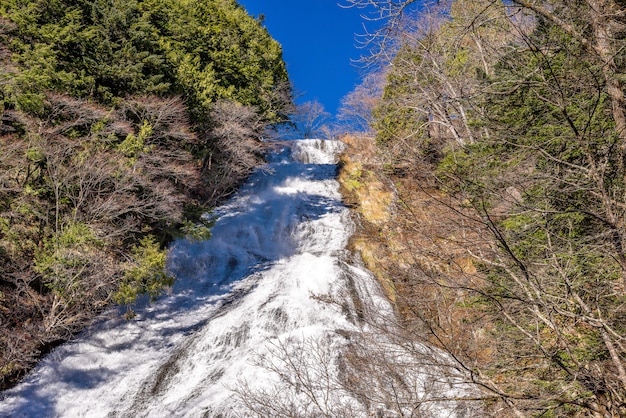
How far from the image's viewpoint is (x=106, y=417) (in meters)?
7.61

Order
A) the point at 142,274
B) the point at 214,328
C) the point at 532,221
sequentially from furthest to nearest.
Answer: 1. the point at 214,328
2. the point at 142,274
3. the point at 532,221

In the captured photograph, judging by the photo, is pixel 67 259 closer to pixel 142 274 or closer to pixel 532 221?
pixel 142 274

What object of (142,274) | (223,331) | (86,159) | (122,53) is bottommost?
(223,331)

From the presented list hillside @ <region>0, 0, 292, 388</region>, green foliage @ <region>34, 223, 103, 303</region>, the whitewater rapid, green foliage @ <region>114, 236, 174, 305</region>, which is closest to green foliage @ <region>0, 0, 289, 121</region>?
hillside @ <region>0, 0, 292, 388</region>

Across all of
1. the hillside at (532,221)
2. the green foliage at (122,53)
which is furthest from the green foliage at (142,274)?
the hillside at (532,221)

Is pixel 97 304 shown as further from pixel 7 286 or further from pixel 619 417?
pixel 619 417

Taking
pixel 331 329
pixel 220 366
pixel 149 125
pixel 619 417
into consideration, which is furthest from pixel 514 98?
pixel 149 125

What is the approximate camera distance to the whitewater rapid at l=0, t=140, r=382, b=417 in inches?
306

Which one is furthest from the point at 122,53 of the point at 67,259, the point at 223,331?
the point at 223,331

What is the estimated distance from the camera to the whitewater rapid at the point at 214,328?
7.77 m

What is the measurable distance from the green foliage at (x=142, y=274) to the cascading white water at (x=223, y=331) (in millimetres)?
1496

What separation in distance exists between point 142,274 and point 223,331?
2.64m

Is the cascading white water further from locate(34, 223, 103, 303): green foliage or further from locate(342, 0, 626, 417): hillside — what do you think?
locate(34, 223, 103, 303): green foliage

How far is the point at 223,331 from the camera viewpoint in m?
9.90
